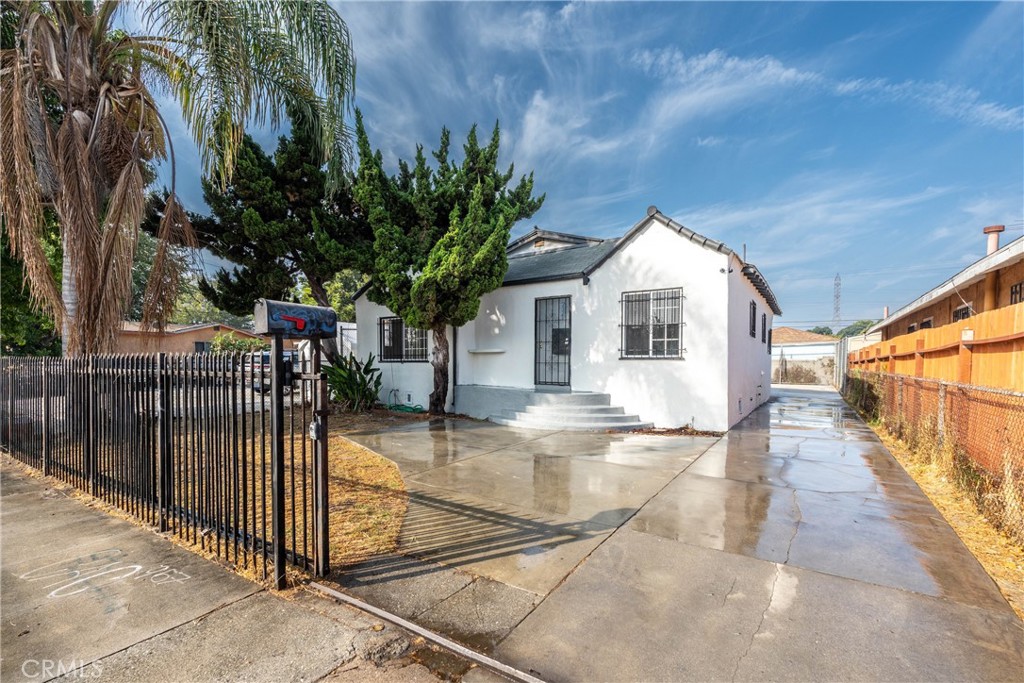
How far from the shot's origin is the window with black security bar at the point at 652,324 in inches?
356

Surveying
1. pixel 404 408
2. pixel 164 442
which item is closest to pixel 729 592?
pixel 164 442

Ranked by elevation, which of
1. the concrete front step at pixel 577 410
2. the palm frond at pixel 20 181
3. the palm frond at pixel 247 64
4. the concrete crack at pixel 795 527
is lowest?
the concrete crack at pixel 795 527

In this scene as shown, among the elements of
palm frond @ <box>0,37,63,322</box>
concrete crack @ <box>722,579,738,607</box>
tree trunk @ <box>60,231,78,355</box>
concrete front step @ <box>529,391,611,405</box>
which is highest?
palm frond @ <box>0,37,63,322</box>

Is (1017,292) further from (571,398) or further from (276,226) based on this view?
(276,226)

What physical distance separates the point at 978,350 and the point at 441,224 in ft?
31.1

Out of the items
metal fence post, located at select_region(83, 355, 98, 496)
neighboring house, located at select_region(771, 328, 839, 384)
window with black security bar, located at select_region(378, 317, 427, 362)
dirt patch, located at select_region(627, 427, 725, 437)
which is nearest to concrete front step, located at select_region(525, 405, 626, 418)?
dirt patch, located at select_region(627, 427, 725, 437)

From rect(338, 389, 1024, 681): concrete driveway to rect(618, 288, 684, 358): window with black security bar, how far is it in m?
3.71

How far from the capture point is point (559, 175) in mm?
14688

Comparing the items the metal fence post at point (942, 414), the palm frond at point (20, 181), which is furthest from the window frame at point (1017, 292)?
the palm frond at point (20, 181)

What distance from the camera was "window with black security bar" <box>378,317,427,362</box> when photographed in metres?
12.2

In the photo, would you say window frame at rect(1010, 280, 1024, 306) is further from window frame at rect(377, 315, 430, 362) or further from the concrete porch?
window frame at rect(377, 315, 430, 362)

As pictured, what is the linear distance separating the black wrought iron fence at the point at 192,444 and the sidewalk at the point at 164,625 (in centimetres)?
28

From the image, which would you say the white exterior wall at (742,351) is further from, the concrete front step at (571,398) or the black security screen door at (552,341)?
the black security screen door at (552,341)

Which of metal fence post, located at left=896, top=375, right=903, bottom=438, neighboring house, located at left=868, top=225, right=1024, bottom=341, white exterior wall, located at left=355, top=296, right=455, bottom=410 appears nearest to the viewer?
neighboring house, located at left=868, top=225, right=1024, bottom=341
